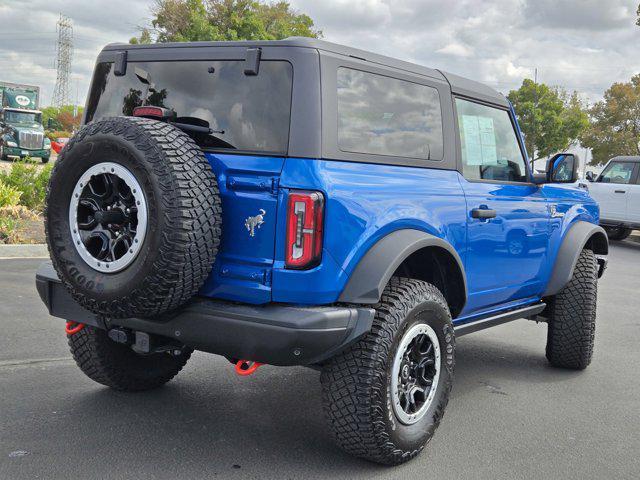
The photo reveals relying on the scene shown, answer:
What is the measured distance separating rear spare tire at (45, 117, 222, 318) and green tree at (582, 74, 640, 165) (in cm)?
3448

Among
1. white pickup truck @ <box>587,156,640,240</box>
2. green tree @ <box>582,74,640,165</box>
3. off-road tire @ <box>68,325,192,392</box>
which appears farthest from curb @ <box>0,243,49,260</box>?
green tree @ <box>582,74,640,165</box>

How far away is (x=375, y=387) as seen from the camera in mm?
3254

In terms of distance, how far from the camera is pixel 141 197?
9.91 ft

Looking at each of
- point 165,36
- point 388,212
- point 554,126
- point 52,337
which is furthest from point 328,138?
point 554,126

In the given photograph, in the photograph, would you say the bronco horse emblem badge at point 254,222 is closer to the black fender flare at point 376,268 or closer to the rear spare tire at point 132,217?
the rear spare tire at point 132,217

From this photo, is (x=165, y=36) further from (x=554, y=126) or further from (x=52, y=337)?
(x=52, y=337)

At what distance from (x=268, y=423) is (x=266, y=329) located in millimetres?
1178

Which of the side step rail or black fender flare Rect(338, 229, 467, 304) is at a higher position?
black fender flare Rect(338, 229, 467, 304)

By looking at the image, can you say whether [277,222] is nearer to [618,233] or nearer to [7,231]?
[7,231]

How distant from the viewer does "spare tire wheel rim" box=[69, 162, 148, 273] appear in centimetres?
305

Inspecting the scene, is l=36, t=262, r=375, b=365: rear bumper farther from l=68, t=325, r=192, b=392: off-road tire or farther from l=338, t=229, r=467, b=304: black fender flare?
l=68, t=325, r=192, b=392: off-road tire

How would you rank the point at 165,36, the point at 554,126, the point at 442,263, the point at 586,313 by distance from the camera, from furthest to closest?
the point at 554,126 < the point at 165,36 < the point at 586,313 < the point at 442,263

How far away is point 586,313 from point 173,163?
141 inches

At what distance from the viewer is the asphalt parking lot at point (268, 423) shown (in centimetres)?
343
